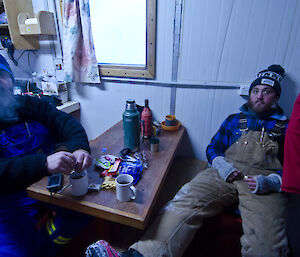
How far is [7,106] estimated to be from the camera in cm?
108

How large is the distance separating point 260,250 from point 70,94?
2.11 metres

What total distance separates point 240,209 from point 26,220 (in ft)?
3.80

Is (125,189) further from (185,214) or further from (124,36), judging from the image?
(124,36)

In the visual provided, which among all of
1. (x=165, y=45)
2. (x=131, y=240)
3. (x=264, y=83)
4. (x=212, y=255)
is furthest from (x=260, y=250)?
(x=165, y=45)

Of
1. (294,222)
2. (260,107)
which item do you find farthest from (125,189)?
(294,222)

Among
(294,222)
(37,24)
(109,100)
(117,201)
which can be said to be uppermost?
(37,24)

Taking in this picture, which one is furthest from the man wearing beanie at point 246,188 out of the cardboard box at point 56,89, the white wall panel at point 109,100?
the cardboard box at point 56,89

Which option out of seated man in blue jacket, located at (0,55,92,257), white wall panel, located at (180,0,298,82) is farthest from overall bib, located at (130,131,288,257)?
white wall panel, located at (180,0,298,82)

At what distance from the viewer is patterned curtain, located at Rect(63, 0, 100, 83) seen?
1.71 m

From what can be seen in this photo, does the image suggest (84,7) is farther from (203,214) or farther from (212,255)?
(212,255)

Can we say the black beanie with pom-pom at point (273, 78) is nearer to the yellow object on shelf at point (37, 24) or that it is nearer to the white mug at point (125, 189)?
the white mug at point (125, 189)

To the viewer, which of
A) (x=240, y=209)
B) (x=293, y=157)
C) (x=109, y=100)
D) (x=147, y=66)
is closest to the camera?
(x=293, y=157)

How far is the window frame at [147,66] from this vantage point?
1569 millimetres

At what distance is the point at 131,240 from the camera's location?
128cm
